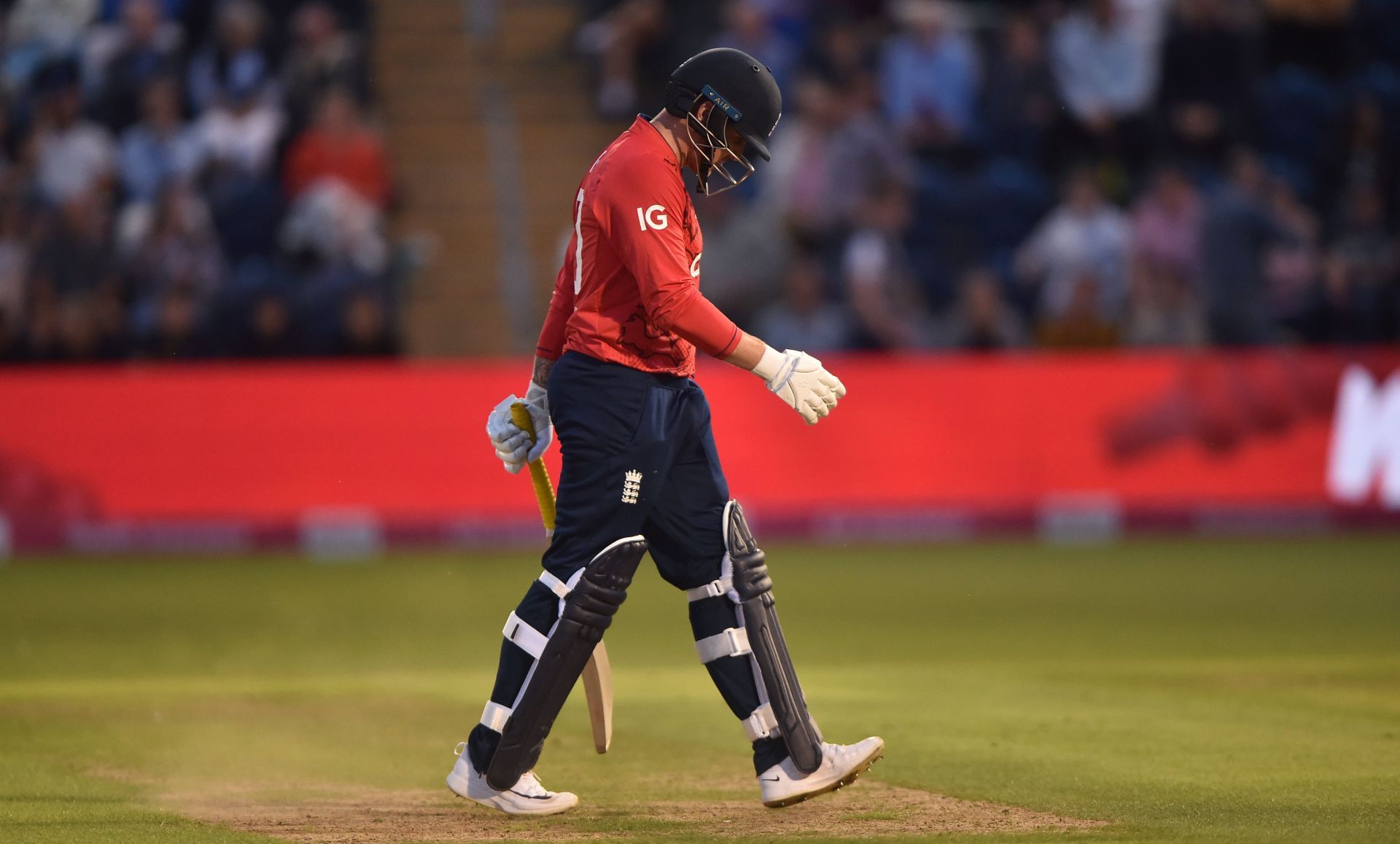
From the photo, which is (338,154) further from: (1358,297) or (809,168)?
(1358,297)

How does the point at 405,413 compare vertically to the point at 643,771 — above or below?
above

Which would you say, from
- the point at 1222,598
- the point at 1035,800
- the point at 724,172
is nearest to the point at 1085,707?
the point at 1035,800

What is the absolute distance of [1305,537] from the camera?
15.6 metres

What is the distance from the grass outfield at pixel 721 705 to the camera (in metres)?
5.91

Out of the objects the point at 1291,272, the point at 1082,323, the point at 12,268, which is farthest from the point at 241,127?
the point at 1291,272

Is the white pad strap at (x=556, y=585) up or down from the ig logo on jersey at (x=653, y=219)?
down

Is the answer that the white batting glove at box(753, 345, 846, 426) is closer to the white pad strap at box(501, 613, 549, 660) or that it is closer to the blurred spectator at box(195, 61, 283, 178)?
the white pad strap at box(501, 613, 549, 660)

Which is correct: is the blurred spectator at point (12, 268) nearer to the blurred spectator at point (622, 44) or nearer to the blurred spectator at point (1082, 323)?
the blurred spectator at point (622, 44)

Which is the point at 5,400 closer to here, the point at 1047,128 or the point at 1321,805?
the point at 1047,128

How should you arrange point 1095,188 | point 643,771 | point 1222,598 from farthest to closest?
point 1095,188 < point 1222,598 < point 643,771

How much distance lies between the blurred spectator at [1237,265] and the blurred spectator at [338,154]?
24.9 ft

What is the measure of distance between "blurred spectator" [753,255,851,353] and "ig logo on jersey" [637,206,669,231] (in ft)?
34.9

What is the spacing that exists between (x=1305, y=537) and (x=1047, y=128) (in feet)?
14.9

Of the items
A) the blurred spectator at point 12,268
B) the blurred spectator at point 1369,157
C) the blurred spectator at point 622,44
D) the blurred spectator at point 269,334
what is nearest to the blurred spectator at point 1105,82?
the blurred spectator at point 1369,157
